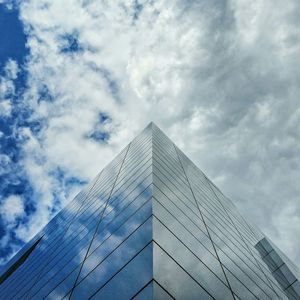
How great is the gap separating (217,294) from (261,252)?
14938 mm

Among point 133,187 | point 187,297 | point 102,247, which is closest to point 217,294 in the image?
point 187,297

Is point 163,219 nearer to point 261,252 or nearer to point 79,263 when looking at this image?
point 79,263

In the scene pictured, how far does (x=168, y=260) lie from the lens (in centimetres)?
664

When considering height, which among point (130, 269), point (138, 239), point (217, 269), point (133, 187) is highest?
point (133, 187)

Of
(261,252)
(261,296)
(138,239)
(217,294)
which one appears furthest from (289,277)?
(138,239)

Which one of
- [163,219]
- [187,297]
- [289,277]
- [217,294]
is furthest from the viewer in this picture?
[289,277]

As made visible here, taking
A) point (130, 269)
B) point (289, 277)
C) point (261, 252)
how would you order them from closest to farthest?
point (130, 269), point (289, 277), point (261, 252)

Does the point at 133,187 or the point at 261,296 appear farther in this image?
the point at 133,187

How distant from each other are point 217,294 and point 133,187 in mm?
5162

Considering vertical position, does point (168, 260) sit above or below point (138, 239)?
below

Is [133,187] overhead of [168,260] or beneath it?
overhead

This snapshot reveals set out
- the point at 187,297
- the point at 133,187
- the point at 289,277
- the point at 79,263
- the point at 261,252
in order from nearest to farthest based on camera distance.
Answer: the point at 187,297
the point at 79,263
the point at 133,187
the point at 289,277
the point at 261,252

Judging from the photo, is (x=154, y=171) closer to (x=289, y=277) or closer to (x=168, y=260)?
(x=168, y=260)

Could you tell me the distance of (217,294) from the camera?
7.11m
